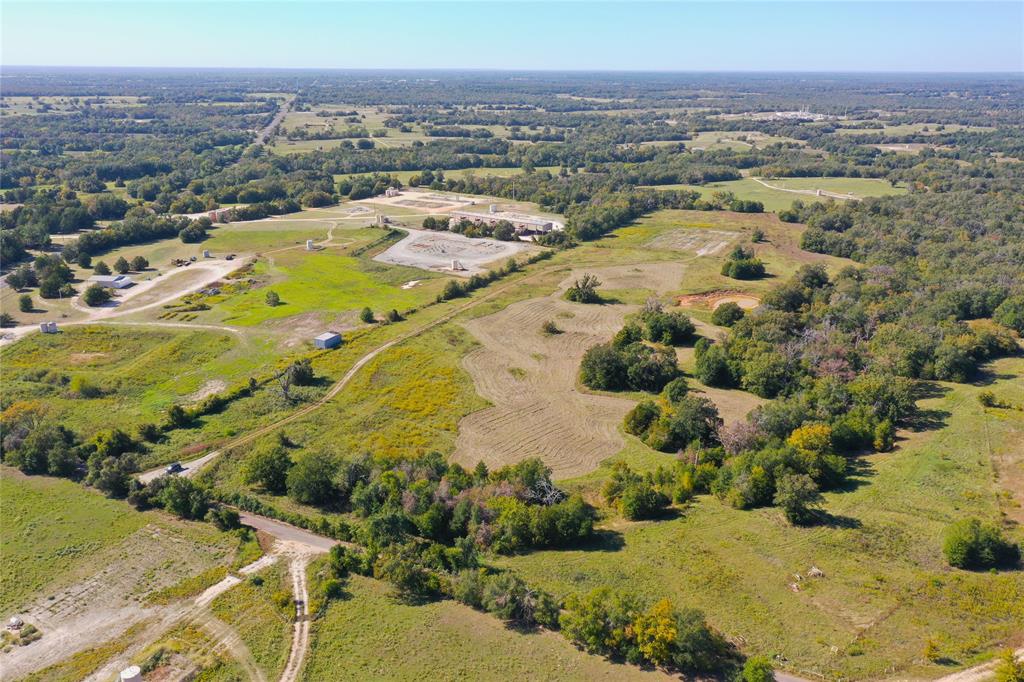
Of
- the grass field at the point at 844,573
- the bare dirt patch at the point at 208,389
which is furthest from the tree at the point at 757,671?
the bare dirt patch at the point at 208,389

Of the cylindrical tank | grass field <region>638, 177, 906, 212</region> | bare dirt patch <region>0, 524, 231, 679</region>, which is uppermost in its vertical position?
grass field <region>638, 177, 906, 212</region>

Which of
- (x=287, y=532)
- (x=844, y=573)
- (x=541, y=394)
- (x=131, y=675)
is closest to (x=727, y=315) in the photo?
(x=541, y=394)

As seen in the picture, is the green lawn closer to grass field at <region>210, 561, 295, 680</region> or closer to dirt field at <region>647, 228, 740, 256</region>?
dirt field at <region>647, 228, 740, 256</region>

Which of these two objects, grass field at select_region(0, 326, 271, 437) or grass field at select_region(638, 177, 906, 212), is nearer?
grass field at select_region(0, 326, 271, 437)

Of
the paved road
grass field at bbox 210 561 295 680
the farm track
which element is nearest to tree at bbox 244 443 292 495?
the paved road

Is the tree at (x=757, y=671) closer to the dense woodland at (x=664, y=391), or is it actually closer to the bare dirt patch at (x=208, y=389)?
the dense woodland at (x=664, y=391)

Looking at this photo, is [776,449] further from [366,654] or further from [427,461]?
[366,654]
